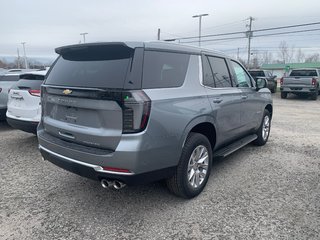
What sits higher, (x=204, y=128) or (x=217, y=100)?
(x=217, y=100)

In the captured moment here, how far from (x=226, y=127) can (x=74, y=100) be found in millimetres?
2304

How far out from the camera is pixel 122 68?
3.00 metres

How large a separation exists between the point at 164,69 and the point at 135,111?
2.40ft

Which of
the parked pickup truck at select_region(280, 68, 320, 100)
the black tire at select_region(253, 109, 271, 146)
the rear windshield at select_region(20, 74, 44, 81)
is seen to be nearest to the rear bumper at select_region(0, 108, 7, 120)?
the rear windshield at select_region(20, 74, 44, 81)

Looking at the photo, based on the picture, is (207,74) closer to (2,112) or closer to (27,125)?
(27,125)

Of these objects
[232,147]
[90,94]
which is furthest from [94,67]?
[232,147]

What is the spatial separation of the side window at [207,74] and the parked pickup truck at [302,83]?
14.7 meters

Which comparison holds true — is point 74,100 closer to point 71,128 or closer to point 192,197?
point 71,128

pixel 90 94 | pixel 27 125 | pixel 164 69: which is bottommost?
pixel 27 125

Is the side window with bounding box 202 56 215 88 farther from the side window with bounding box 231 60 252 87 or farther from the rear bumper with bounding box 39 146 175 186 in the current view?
the rear bumper with bounding box 39 146 175 186

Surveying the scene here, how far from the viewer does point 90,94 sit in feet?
9.89

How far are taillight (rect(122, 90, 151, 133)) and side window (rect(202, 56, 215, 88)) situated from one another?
1303mm

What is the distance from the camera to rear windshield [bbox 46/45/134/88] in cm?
300

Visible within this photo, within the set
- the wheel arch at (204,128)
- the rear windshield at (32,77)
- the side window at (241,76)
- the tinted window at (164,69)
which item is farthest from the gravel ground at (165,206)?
the rear windshield at (32,77)
